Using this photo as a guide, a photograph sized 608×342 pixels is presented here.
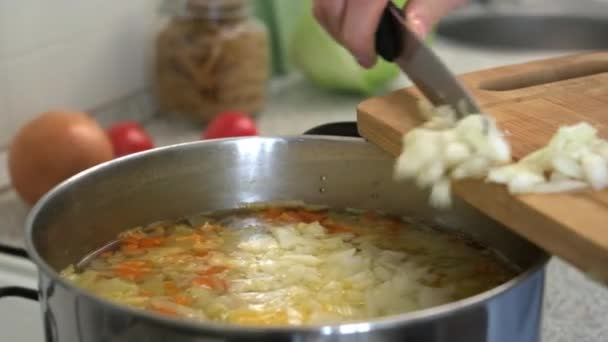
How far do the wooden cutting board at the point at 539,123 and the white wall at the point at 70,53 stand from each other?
0.70 meters

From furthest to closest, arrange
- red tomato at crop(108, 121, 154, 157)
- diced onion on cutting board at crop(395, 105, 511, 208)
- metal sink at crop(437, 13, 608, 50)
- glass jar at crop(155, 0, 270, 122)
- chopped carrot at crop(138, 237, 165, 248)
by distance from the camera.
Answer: metal sink at crop(437, 13, 608, 50) < glass jar at crop(155, 0, 270, 122) < red tomato at crop(108, 121, 154, 157) < chopped carrot at crop(138, 237, 165, 248) < diced onion on cutting board at crop(395, 105, 511, 208)

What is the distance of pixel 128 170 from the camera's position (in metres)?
0.81

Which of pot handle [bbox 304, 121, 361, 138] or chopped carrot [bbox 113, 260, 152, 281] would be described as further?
pot handle [bbox 304, 121, 361, 138]

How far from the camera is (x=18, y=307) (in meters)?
0.97

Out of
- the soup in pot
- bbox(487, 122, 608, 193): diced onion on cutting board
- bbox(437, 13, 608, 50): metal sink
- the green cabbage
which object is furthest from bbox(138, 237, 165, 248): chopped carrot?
bbox(437, 13, 608, 50): metal sink

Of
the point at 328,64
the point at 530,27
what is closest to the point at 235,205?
the point at 328,64

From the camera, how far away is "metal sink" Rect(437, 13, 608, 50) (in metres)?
2.17

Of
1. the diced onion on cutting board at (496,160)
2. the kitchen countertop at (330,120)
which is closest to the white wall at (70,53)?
the kitchen countertop at (330,120)

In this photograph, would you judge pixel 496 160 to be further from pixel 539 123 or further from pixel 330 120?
pixel 330 120

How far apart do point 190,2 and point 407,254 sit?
723mm

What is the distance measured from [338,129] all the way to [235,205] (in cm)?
13

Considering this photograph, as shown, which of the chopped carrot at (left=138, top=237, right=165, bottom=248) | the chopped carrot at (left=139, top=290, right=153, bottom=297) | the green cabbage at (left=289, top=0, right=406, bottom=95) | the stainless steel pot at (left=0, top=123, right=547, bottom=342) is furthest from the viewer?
the green cabbage at (left=289, top=0, right=406, bottom=95)

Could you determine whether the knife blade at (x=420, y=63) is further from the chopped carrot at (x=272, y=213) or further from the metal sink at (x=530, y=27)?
the metal sink at (x=530, y=27)

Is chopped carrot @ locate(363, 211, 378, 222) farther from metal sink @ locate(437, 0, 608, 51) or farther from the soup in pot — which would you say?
metal sink @ locate(437, 0, 608, 51)
